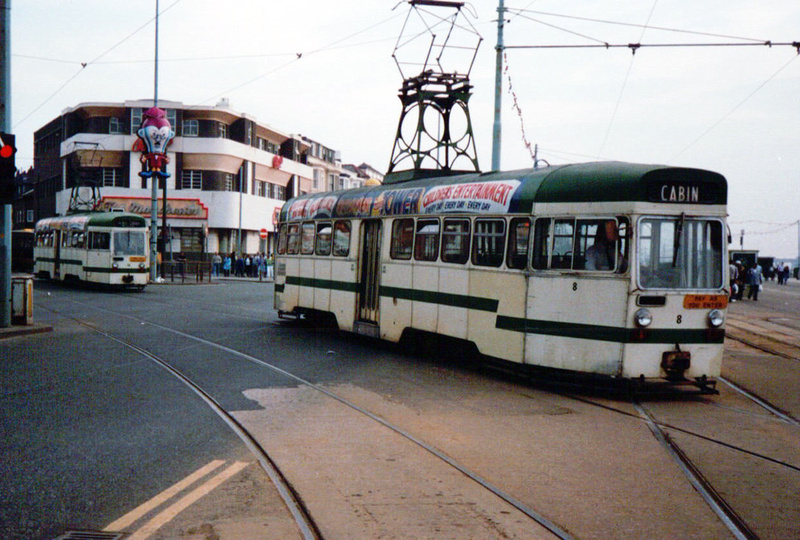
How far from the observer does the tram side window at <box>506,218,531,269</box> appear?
1024 cm

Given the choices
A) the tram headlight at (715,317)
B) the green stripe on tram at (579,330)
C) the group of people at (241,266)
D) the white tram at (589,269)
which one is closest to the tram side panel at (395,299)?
the white tram at (589,269)

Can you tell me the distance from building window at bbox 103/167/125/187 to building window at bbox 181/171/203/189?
4260 mm

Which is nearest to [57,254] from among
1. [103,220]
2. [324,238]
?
[103,220]

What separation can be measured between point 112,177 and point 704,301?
1983 inches

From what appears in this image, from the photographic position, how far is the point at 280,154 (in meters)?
64.6

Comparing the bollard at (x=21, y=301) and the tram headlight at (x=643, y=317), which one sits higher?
the tram headlight at (x=643, y=317)

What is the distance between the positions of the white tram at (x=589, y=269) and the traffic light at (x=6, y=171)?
8127 mm

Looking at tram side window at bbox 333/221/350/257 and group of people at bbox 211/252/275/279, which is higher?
tram side window at bbox 333/221/350/257

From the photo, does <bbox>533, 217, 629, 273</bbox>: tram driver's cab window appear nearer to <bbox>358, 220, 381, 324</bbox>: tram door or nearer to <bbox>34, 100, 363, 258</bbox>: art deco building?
<bbox>358, 220, 381, 324</bbox>: tram door

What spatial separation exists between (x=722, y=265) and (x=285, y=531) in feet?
23.0

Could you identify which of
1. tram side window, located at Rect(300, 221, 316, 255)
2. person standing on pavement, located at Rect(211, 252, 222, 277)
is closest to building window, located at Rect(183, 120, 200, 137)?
person standing on pavement, located at Rect(211, 252, 222, 277)

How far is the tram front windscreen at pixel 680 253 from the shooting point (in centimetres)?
935

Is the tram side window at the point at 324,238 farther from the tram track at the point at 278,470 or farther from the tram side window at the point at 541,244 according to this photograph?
the tram side window at the point at 541,244

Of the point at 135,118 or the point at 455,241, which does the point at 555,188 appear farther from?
the point at 135,118
